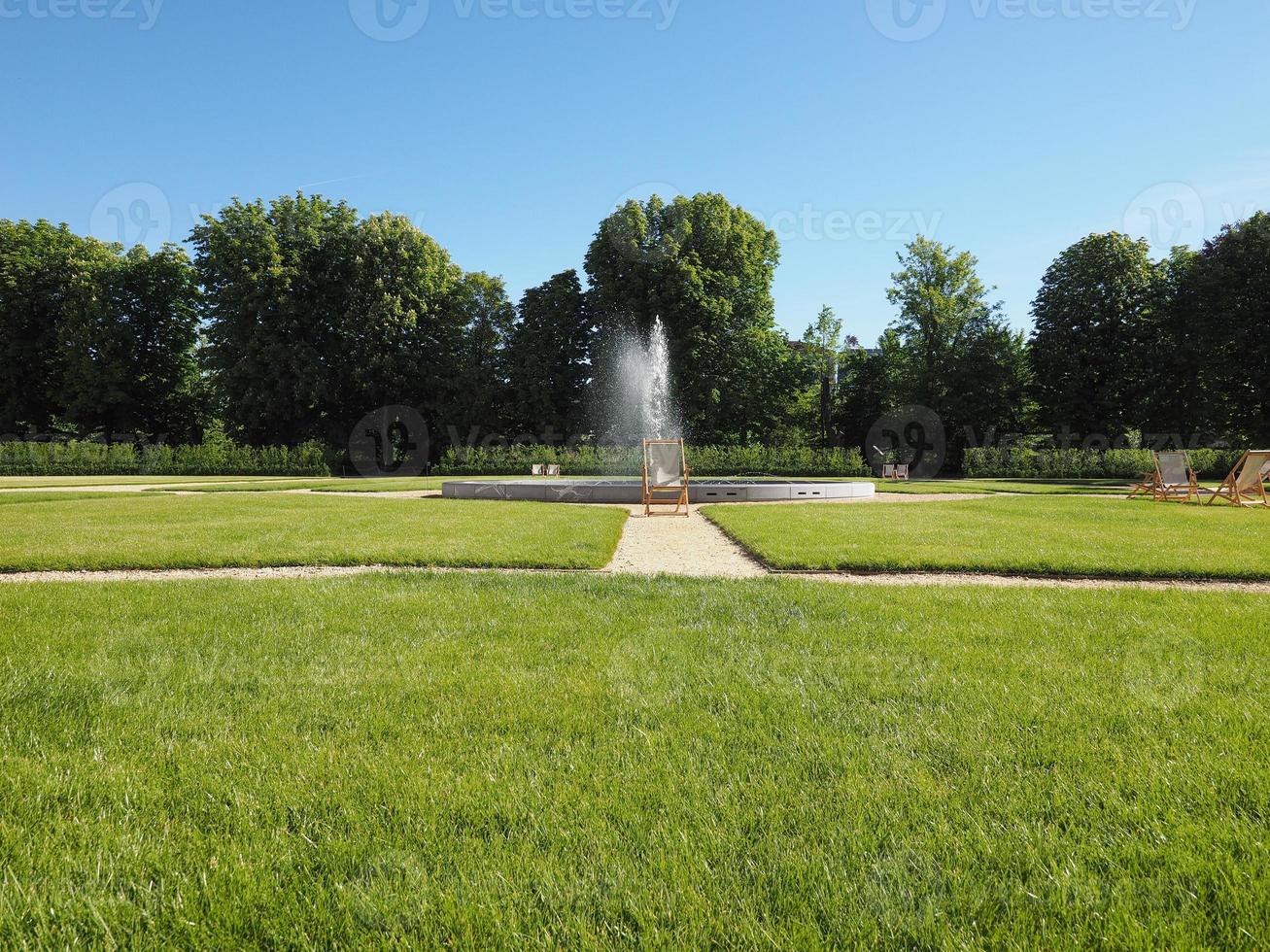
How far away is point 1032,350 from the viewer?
37.6 m

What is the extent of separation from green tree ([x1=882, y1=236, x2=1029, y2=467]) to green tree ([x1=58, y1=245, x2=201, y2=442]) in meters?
43.5

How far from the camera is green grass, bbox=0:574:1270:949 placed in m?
1.75

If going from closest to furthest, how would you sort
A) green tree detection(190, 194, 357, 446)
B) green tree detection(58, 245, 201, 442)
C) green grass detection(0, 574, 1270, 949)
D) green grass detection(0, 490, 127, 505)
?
green grass detection(0, 574, 1270, 949), green grass detection(0, 490, 127, 505), green tree detection(190, 194, 357, 446), green tree detection(58, 245, 201, 442)

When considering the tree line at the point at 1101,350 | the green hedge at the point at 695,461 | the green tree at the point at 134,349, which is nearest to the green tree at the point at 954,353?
the tree line at the point at 1101,350

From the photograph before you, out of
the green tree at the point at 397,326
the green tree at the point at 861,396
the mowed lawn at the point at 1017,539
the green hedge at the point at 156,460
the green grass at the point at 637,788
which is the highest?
the green tree at the point at 397,326

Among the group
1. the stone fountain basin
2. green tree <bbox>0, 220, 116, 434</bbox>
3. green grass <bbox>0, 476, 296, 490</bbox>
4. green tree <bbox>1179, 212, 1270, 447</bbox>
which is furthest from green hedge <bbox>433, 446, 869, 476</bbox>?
green tree <bbox>0, 220, 116, 434</bbox>

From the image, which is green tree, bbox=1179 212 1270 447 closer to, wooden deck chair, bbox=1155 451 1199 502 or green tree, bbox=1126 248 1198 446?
green tree, bbox=1126 248 1198 446

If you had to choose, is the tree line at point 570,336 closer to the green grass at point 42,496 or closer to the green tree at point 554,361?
the green tree at point 554,361

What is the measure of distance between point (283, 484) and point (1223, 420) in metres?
41.1

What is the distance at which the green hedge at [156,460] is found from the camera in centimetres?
3325

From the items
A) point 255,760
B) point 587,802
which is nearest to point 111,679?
point 255,760

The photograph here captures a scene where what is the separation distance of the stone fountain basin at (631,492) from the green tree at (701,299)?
1841 cm

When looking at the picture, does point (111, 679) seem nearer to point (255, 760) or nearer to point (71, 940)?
point (255, 760)

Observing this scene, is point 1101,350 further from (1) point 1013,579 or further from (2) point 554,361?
(1) point 1013,579
